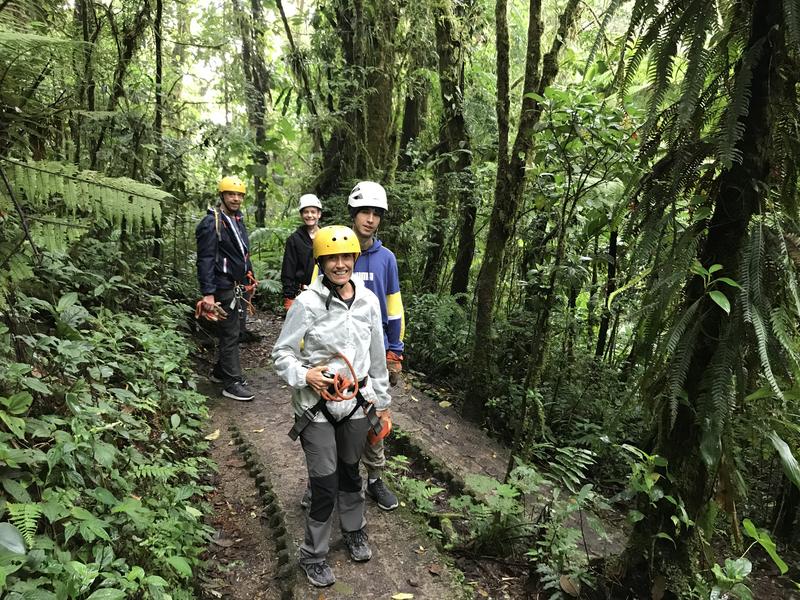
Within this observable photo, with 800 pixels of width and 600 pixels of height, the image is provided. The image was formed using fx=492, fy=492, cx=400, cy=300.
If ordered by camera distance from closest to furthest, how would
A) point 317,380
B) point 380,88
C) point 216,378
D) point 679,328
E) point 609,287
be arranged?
point 679,328 < point 317,380 < point 216,378 < point 609,287 < point 380,88

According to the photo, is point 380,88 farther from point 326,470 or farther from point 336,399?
point 326,470

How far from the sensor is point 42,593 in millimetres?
2016

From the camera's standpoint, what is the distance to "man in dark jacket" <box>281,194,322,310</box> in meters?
6.30

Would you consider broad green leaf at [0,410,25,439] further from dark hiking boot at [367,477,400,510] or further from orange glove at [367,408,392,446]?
dark hiking boot at [367,477,400,510]

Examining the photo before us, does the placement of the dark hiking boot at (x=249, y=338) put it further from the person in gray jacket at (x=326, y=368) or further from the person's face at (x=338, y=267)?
the person's face at (x=338, y=267)

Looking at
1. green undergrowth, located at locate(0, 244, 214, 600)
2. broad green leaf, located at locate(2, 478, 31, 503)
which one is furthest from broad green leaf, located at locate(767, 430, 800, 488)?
broad green leaf, located at locate(2, 478, 31, 503)

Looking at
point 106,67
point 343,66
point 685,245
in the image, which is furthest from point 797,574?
point 343,66

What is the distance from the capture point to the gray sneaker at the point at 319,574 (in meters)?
3.33

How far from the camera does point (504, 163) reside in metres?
6.30

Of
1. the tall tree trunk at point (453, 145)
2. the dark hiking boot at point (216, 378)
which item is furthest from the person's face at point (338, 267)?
the tall tree trunk at point (453, 145)

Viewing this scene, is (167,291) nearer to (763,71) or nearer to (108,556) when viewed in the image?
(108,556)

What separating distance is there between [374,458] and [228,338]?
322cm

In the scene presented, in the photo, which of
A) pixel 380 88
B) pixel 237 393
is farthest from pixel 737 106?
pixel 380 88

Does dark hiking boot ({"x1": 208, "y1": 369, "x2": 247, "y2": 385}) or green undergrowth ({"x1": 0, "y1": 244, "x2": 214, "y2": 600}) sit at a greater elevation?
green undergrowth ({"x1": 0, "y1": 244, "x2": 214, "y2": 600})
